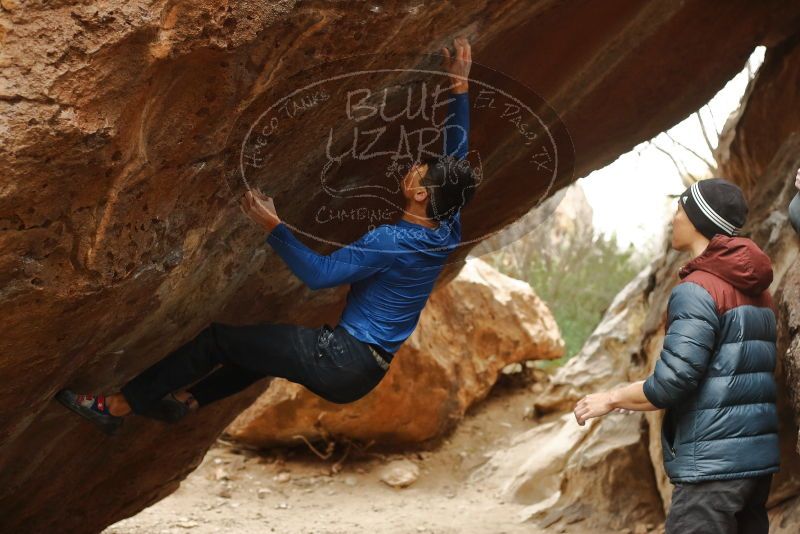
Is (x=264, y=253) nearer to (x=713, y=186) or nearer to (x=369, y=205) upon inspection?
(x=369, y=205)

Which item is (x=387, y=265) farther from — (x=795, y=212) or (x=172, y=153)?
(x=795, y=212)

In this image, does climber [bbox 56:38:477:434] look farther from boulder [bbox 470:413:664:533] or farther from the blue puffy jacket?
boulder [bbox 470:413:664:533]

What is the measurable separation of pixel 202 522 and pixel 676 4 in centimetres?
484

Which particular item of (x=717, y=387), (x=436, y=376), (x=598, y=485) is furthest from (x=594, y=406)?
(x=436, y=376)

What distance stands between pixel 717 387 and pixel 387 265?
124 cm

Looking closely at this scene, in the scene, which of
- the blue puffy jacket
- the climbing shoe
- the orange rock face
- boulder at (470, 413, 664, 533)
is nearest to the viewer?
the orange rock face

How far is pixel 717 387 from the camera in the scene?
9.95 feet

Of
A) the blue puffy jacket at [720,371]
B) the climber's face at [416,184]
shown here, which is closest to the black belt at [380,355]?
the climber's face at [416,184]

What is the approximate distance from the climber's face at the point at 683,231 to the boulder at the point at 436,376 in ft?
15.2

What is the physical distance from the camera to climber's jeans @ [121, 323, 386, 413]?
338 cm

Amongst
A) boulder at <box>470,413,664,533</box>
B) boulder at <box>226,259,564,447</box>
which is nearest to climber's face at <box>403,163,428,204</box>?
boulder at <box>470,413,664,533</box>

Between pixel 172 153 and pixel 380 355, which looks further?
pixel 380 355

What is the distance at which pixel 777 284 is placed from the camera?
412 cm

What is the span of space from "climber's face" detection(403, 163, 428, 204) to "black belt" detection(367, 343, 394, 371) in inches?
23.1
